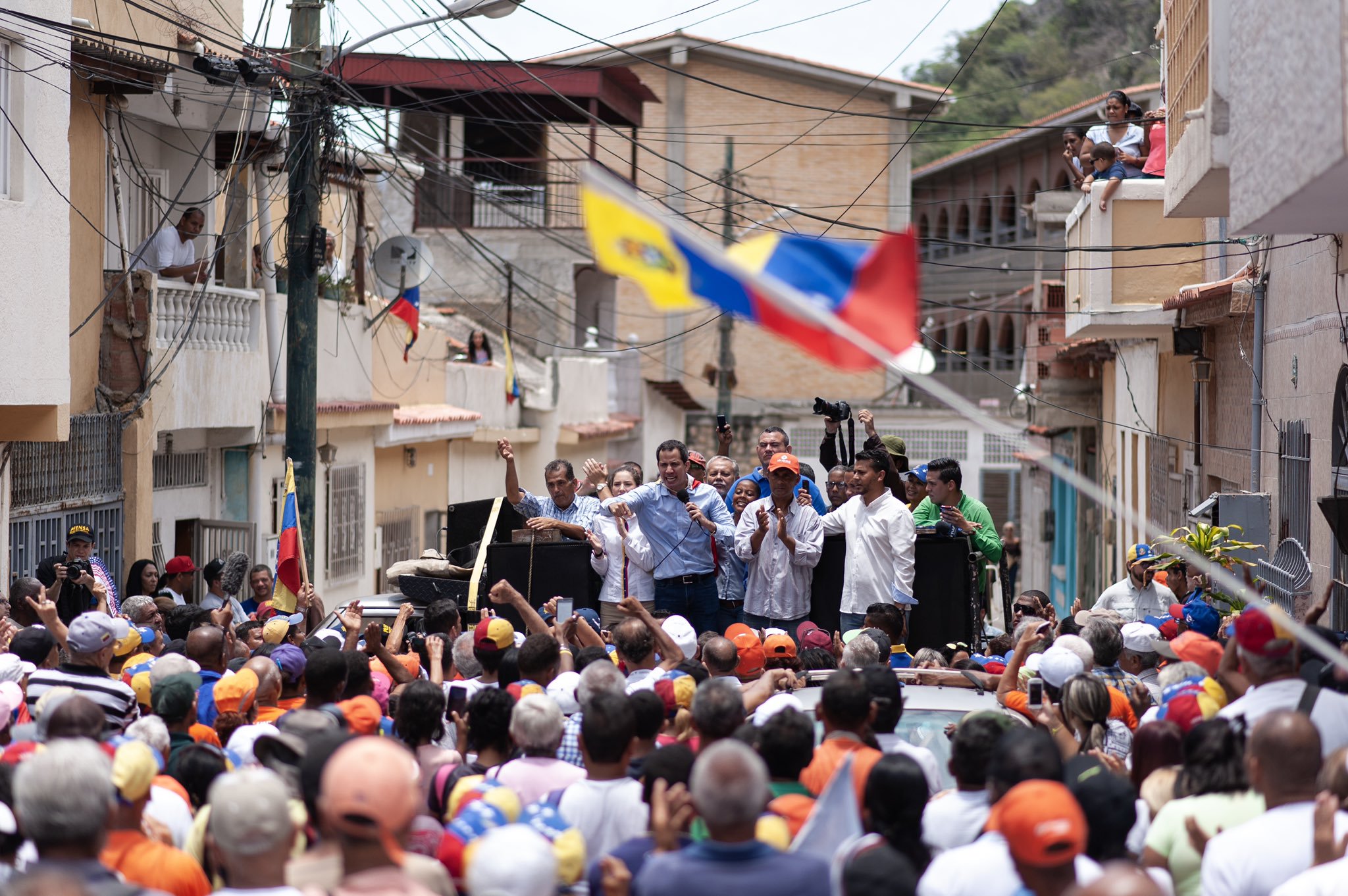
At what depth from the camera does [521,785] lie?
18.0ft

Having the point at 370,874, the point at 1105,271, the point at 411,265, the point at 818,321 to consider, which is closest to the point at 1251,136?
the point at 818,321

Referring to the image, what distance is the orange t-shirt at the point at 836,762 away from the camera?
525 cm

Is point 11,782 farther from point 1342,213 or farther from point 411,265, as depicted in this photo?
point 411,265

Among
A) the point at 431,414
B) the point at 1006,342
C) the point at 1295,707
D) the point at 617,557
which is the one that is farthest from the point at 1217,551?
the point at 1006,342

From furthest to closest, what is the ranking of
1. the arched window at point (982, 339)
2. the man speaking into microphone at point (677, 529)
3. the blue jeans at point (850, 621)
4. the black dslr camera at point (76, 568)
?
1. the arched window at point (982, 339)
2. the black dslr camera at point (76, 568)
3. the man speaking into microphone at point (677, 529)
4. the blue jeans at point (850, 621)

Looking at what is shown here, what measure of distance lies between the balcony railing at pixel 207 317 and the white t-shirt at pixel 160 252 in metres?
0.18

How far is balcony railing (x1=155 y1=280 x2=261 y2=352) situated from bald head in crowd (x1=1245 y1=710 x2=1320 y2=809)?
12569 mm

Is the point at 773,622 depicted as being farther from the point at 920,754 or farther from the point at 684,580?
the point at 920,754

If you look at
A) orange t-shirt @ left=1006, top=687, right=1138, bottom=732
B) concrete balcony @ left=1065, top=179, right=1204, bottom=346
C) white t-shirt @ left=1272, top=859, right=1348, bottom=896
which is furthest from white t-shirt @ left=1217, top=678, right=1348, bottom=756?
concrete balcony @ left=1065, top=179, right=1204, bottom=346

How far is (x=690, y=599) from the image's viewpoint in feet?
33.8

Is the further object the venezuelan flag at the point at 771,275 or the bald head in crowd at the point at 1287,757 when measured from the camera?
the venezuelan flag at the point at 771,275

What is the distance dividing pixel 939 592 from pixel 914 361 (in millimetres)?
5267

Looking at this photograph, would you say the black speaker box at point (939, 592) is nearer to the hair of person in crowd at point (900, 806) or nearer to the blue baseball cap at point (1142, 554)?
the blue baseball cap at point (1142, 554)

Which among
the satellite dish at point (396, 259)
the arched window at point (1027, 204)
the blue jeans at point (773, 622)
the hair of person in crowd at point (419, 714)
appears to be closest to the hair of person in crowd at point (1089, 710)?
the hair of person in crowd at point (419, 714)
